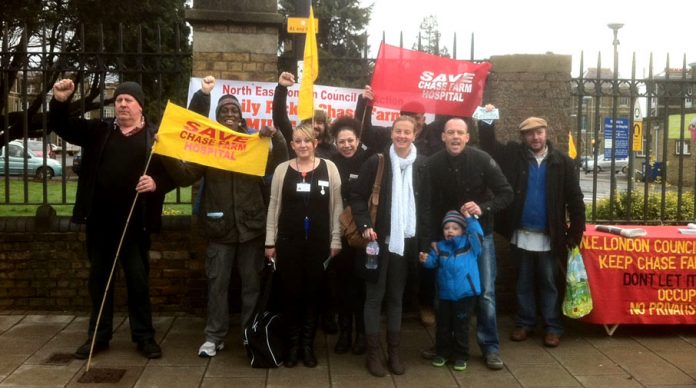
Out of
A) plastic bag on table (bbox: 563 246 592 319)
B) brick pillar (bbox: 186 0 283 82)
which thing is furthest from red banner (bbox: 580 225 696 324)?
brick pillar (bbox: 186 0 283 82)

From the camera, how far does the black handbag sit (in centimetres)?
508

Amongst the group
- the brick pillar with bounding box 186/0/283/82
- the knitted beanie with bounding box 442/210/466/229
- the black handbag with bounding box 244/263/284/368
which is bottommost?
the black handbag with bounding box 244/263/284/368

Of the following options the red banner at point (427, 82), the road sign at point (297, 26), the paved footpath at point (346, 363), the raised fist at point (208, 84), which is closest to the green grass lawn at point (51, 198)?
the paved footpath at point (346, 363)

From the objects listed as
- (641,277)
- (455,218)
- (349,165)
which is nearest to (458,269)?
(455,218)

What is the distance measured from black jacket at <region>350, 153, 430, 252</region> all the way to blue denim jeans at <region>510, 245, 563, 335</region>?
120 cm

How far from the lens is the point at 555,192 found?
564cm

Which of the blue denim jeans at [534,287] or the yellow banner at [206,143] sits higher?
the yellow banner at [206,143]

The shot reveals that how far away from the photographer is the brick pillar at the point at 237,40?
6.20 metres

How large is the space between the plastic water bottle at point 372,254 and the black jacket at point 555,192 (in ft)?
4.78

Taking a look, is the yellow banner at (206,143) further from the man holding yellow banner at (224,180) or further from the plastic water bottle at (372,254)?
the plastic water bottle at (372,254)

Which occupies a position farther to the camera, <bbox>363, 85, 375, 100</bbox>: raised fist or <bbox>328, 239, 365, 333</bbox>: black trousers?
<bbox>363, 85, 375, 100</bbox>: raised fist

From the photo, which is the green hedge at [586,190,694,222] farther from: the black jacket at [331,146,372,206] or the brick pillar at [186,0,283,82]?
the brick pillar at [186,0,283,82]

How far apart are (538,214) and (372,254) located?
1.58m

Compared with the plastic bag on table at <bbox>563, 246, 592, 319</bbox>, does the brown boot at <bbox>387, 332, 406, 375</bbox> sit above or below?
below
